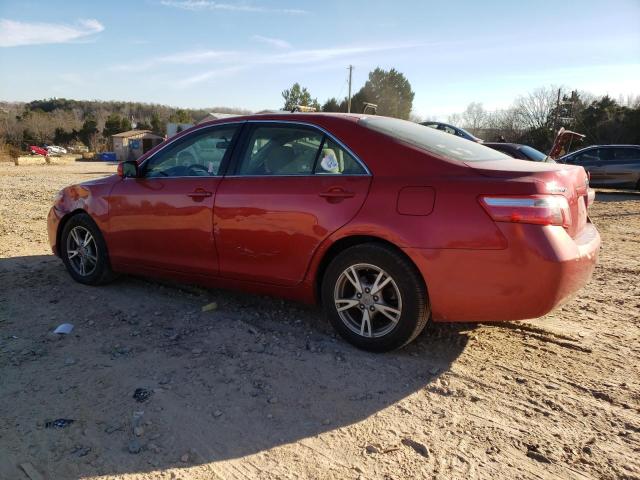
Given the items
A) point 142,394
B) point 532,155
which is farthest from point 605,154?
point 142,394

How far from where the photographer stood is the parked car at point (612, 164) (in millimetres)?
14992

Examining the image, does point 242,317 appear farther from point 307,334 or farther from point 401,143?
point 401,143

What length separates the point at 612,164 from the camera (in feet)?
49.8

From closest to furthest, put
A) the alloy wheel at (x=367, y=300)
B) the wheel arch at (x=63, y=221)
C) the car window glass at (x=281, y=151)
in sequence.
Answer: the alloy wheel at (x=367, y=300), the car window glass at (x=281, y=151), the wheel arch at (x=63, y=221)

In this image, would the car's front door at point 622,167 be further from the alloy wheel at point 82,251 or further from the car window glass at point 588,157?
the alloy wheel at point 82,251

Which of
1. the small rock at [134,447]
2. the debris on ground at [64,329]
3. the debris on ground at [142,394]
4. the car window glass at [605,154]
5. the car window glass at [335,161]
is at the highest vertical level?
the car window glass at [605,154]

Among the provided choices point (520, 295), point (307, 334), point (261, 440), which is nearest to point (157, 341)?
point (307, 334)

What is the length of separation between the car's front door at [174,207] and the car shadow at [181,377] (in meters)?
0.44

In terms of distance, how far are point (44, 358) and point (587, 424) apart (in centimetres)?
335

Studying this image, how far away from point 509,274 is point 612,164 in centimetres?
1502

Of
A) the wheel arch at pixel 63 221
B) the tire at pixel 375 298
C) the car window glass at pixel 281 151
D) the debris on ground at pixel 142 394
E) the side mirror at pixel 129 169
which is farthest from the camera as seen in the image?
the wheel arch at pixel 63 221

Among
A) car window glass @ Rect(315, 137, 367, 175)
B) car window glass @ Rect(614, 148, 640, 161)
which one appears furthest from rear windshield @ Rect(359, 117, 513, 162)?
car window glass @ Rect(614, 148, 640, 161)

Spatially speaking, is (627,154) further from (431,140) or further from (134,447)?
(134,447)

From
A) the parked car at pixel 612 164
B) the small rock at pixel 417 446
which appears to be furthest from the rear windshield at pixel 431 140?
the parked car at pixel 612 164
